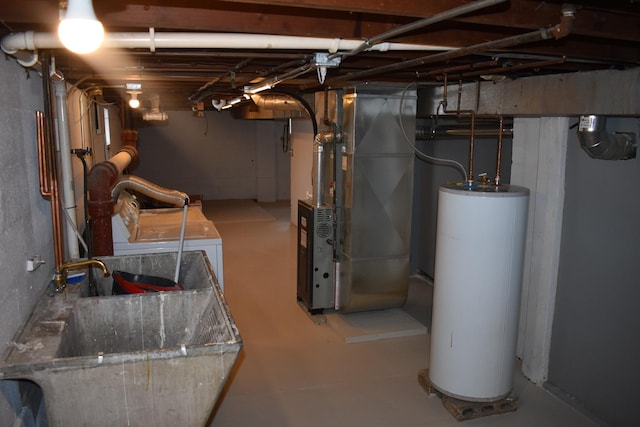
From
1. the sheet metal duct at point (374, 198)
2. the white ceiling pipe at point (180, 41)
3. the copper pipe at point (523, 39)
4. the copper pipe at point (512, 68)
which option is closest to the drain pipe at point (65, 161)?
the white ceiling pipe at point (180, 41)

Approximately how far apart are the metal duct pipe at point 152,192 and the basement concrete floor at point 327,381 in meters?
1.29

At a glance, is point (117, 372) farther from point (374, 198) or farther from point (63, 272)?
point (374, 198)

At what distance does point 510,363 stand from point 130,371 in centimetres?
227

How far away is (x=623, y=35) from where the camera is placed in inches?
74.3

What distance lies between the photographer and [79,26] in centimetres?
110

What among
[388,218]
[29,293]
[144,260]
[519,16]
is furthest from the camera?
[388,218]

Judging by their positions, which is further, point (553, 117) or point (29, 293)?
point (553, 117)

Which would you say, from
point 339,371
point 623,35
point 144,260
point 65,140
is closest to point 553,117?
point 623,35

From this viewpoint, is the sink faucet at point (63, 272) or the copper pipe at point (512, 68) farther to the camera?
the sink faucet at point (63, 272)

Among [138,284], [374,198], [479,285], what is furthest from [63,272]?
[374,198]

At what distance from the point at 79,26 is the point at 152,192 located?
289 centimetres

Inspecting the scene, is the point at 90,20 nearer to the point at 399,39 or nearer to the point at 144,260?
the point at 399,39

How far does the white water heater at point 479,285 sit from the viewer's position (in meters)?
2.95

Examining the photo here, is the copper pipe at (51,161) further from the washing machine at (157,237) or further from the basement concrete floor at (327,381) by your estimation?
the basement concrete floor at (327,381)
